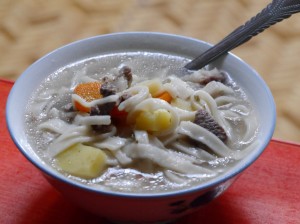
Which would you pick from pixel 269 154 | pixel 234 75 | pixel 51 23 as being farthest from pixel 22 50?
pixel 269 154

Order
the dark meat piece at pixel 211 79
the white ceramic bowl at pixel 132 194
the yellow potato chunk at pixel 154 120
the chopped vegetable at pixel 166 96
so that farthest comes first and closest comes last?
1. the dark meat piece at pixel 211 79
2. the chopped vegetable at pixel 166 96
3. the yellow potato chunk at pixel 154 120
4. the white ceramic bowl at pixel 132 194

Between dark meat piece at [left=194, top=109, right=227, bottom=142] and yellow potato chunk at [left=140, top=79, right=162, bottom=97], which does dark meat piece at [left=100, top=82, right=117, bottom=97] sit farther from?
dark meat piece at [left=194, top=109, right=227, bottom=142]

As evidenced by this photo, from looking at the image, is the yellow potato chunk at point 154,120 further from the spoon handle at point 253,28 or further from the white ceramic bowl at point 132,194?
the spoon handle at point 253,28

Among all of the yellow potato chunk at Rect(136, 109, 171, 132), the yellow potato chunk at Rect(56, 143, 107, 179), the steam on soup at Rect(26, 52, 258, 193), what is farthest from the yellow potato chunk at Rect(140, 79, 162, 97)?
the yellow potato chunk at Rect(56, 143, 107, 179)

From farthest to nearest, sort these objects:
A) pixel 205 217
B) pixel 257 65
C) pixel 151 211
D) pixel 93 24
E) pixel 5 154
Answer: pixel 93 24, pixel 257 65, pixel 5 154, pixel 205 217, pixel 151 211

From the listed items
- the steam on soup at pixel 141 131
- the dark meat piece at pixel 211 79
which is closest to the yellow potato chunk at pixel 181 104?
the steam on soup at pixel 141 131

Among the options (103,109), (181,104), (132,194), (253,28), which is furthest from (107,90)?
(253,28)

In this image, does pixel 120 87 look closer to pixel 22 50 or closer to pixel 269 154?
pixel 269 154
